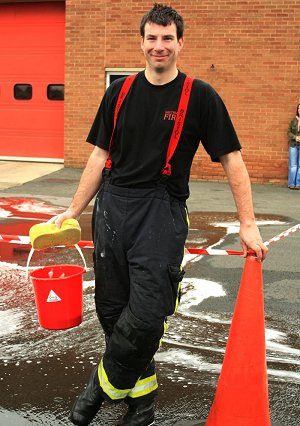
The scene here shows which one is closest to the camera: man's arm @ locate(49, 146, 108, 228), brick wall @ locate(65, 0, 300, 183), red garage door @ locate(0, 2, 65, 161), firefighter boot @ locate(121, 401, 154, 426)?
firefighter boot @ locate(121, 401, 154, 426)

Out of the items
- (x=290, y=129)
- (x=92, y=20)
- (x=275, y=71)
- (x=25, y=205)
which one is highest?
(x=92, y=20)

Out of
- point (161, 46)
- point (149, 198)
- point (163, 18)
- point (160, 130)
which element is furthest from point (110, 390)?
point (163, 18)

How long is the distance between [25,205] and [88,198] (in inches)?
286

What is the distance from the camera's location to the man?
3164 millimetres

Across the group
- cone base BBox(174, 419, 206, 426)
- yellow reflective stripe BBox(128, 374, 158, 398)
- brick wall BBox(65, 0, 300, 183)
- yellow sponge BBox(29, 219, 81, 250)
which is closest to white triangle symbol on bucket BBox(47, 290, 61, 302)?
yellow sponge BBox(29, 219, 81, 250)

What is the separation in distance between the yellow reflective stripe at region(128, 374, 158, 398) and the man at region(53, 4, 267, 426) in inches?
2.6

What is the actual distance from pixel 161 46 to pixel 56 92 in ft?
42.4

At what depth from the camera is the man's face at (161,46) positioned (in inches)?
125

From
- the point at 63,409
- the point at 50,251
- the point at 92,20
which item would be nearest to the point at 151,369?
the point at 63,409

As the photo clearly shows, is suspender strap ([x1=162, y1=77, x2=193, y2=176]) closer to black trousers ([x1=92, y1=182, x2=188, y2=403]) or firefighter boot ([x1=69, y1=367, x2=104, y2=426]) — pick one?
black trousers ([x1=92, y1=182, x2=188, y2=403])

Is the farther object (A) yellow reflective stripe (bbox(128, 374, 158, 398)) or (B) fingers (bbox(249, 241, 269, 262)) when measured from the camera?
(A) yellow reflective stripe (bbox(128, 374, 158, 398))

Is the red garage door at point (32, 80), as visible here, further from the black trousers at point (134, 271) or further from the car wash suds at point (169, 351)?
the black trousers at point (134, 271)

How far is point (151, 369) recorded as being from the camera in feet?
11.4

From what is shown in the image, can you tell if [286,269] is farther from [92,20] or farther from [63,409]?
[92,20]
